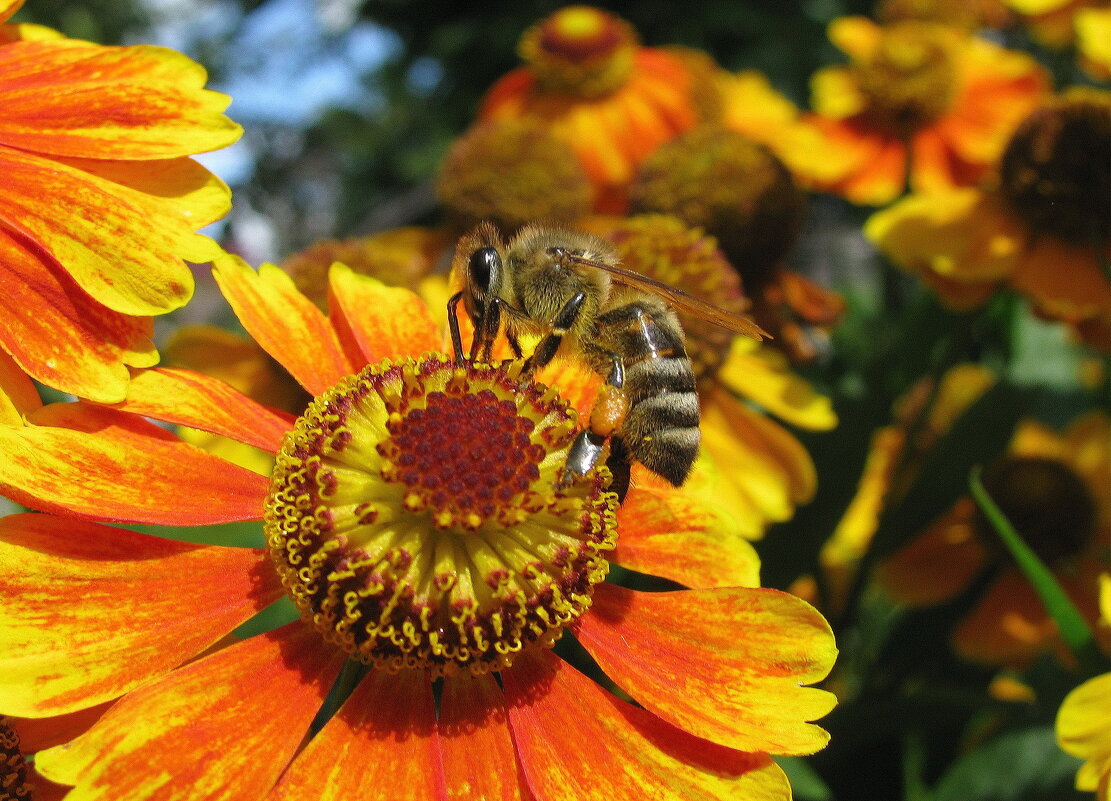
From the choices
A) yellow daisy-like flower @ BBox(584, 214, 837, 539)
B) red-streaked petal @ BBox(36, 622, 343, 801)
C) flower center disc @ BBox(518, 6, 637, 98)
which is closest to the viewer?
red-streaked petal @ BBox(36, 622, 343, 801)

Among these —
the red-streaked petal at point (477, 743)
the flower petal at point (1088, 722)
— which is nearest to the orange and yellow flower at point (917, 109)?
the flower petal at point (1088, 722)

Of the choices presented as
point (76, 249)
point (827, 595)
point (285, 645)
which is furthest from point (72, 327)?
point (827, 595)

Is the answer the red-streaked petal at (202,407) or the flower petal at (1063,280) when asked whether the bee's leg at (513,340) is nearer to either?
the red-streaked petal at (202,407)

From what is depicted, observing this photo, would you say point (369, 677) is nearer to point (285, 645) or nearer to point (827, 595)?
point (285, 645)

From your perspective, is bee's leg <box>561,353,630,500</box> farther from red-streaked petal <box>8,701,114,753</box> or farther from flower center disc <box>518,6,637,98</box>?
flower center disc <box>518,6,637,98</box>

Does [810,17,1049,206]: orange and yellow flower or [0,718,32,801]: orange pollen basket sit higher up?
[0,718,32,801]: orange pollen basket

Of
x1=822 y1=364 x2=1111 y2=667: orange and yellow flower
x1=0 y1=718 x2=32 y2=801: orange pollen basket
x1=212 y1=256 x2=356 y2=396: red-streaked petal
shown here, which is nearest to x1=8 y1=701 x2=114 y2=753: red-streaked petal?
x1=0 y1=718 x2=32 y2=801: orange pollen basket

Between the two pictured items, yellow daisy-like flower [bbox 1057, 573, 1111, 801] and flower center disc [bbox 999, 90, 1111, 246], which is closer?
yellow daisy-like flower [bbox 1057, 573, 1111, 801]
